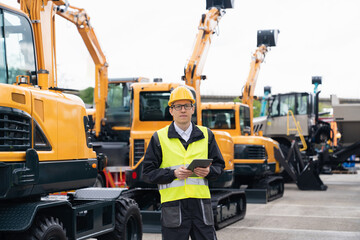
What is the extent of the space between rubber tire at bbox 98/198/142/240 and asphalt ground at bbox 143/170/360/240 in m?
1.40

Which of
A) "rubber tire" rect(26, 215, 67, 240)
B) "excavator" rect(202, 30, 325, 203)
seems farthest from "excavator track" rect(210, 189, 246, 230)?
"rubber tire" rect(26, 215, 67, 240)

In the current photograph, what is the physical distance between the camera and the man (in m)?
5.14

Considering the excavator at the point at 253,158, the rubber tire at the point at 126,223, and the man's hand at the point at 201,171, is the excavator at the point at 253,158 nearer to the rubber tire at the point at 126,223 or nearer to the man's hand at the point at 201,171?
the rubber tire at the point at 126,223

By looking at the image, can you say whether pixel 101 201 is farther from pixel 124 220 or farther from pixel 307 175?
pixel 307 175

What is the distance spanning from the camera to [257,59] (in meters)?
24.2

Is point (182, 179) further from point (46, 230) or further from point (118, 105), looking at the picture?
point (118, 105)

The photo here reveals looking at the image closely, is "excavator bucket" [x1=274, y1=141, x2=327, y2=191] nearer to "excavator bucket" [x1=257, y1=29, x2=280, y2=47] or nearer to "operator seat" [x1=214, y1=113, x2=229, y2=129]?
"operator seat" [x1=214, y1=113, x2=229, y2=129]

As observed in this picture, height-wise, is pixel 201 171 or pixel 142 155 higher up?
pixel 201 171

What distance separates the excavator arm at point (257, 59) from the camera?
78.6ft

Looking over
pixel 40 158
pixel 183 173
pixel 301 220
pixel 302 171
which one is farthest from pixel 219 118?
pixel 183 173

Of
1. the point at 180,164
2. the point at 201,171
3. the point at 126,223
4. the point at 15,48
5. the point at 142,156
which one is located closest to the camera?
the point at 201,171

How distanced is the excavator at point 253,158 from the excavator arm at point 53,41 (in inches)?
134

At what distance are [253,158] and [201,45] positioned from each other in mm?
3638

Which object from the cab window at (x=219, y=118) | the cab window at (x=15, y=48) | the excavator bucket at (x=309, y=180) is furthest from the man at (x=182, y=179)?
the excavator bucket at (x=309, y=180)
